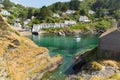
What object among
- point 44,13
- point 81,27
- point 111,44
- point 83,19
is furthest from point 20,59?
point 83,19

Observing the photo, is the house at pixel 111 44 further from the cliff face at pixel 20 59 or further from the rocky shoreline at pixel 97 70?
the cliff face at pixel 20 59

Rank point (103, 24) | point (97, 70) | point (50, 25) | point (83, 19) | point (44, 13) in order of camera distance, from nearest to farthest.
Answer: point (97, 70)
point (103, 24)
point (50, 25)
point (44, 13)
point (83, 19)

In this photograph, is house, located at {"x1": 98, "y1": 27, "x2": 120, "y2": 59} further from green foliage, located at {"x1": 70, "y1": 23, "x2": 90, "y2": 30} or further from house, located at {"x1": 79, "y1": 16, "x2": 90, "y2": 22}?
house, located at {"x1": 79, "y1": 16, "x2": 90, "y2": 22}

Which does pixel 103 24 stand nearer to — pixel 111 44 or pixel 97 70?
pixel 111 44

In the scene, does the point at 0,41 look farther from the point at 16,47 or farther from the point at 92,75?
the point at 92,75

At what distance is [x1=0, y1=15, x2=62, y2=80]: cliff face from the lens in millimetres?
48050

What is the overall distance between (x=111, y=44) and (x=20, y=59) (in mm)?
17033

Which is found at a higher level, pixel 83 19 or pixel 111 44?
pixel 111 44

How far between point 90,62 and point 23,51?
40.1ft

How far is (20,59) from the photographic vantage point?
54094mm

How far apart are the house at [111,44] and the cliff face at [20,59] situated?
10.4m

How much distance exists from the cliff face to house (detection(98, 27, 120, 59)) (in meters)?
10.4

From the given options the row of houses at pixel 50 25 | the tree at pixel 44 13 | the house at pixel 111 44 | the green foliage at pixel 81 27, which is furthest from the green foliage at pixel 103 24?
the house at pixel 111 44

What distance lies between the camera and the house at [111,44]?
191 feet
